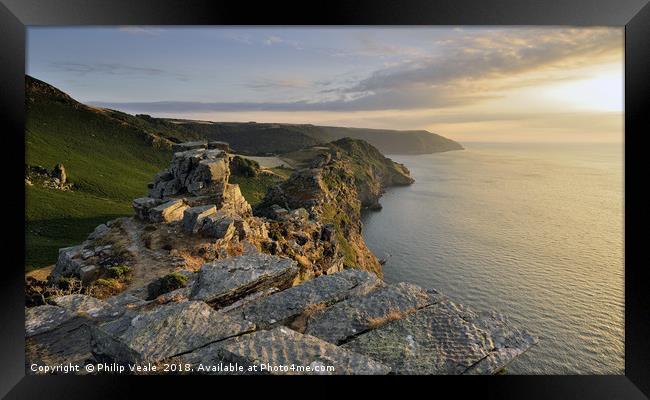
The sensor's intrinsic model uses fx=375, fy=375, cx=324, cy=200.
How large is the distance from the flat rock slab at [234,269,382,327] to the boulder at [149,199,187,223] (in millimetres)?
19128

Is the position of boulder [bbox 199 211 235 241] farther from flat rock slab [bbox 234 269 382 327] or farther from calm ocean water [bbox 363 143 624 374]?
calm ocean water [bbox 363 143 624 374]

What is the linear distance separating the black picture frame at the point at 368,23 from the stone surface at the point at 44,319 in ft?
1.72

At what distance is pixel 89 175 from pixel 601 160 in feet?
309

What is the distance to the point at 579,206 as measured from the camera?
77.6 meters

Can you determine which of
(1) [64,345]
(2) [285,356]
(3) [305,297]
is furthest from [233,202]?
(2) [285,356]

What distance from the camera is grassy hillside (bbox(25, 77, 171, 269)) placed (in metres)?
37.2

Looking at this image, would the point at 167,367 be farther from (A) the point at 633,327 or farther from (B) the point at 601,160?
(B) the point at 601,160

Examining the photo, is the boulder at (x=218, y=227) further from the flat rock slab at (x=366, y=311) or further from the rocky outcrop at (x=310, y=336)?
the flat rock slab at (x=366, y=311)

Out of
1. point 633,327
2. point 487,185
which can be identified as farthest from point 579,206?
point 633,327

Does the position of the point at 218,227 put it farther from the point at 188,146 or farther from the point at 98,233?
the point at 188,146

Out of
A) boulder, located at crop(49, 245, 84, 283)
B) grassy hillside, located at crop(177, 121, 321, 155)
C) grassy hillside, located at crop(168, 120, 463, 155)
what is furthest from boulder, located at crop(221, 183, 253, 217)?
grassy hillside, located at crop(177, 121, 321, 155)

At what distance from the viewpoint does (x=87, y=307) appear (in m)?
7.99

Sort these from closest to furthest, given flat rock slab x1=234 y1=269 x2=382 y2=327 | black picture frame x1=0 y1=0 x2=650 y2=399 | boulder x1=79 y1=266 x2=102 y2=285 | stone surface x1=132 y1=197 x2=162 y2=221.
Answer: flat rock slab x1=234 y1=269 x2=382 y2=327 < black picture frame x1=0 y1=0 x2=650 y2=399 < boulder x1=79 y1=266 x2=102 y2=285 < stone surface x1=132 y1=197 x2=162 y2=221

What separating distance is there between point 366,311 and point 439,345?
1344 mm
